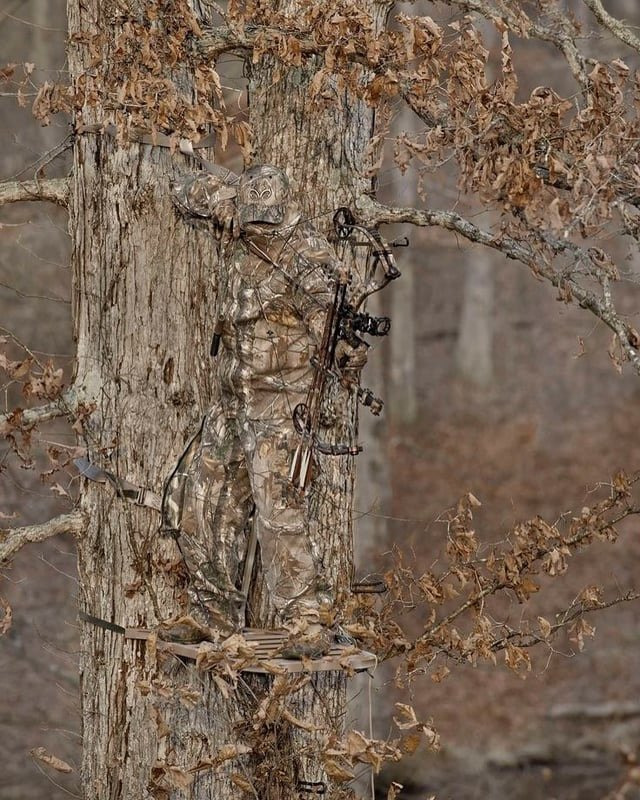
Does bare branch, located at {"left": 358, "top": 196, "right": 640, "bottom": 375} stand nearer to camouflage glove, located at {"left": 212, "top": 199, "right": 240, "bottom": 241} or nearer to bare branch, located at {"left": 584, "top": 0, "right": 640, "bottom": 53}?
camouflage glove, located at {"left": 212, "top": 199, "right": 240, "bottom": 241}

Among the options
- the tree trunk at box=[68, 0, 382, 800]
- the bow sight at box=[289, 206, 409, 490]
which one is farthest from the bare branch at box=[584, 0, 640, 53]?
the bow sight at box=[289, 206, 409, 490]

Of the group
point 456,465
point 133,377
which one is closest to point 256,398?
point 133,377

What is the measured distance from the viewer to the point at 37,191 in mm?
6590

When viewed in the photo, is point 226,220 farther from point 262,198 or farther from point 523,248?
point 523,248

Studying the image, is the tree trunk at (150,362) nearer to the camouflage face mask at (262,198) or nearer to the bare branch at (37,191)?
the bare branch at (37,191)

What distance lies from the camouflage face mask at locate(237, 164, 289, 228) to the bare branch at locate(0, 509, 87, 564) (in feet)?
6.02

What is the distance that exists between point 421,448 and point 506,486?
6.30 feet

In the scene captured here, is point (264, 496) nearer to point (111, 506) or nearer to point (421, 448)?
point (111, 506)

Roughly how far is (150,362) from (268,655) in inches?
62.2

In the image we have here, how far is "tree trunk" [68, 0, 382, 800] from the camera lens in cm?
623

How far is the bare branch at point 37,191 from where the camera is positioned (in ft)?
21.4

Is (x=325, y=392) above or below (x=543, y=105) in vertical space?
below

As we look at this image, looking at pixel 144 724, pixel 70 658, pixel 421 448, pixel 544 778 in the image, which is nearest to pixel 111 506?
pixel 144 724

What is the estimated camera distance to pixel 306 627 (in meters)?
5.50
